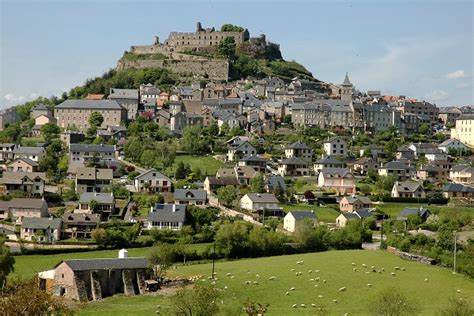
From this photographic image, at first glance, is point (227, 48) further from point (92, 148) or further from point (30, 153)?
point (30, 153)

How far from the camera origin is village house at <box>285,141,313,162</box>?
222 ft

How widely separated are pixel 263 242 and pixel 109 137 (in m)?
32.3

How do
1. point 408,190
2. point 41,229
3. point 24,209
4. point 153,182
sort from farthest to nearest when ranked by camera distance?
A: point 408,190
point 153,182
point 24,209
point 41,229

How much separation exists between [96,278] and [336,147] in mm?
39881

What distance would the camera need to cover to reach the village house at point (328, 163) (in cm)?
6481

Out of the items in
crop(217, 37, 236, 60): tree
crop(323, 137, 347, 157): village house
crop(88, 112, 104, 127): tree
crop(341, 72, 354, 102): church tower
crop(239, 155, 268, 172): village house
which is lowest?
crop(239, 155, 268, 172): village house

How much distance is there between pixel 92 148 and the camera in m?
62.8

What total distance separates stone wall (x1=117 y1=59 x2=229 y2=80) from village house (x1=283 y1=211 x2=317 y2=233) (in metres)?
53.4

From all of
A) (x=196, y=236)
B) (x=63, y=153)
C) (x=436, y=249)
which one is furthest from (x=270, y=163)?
(x=436, y=249)

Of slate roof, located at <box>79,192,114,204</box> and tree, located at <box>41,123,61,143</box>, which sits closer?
slate roof, located at <box>79,192,114,204</box>

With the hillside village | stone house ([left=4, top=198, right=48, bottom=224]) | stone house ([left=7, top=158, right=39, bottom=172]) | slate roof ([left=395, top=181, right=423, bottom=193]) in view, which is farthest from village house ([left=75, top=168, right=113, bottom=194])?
slate roof ([left=395, top=181, right=423, bottom=193])

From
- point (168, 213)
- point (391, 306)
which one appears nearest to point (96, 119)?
point (168, 213)

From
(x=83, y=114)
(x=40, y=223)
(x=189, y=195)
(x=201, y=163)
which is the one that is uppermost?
(x=83, y=114)

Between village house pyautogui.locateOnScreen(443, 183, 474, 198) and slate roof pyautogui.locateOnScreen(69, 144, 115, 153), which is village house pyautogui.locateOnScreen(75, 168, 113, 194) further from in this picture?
village house pyautogui.locateOnScreen(443, 183, 474, 198)
